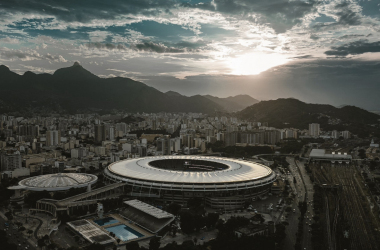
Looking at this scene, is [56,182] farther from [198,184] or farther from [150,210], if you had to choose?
[198,184]

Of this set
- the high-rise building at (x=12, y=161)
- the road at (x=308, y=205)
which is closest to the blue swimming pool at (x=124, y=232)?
the road at (x=308, y=205)

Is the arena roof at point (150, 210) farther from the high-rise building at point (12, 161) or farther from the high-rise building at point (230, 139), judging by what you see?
the high-rise building at point (230, 139)

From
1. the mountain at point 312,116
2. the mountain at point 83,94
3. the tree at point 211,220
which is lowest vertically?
the tree at point 211,220

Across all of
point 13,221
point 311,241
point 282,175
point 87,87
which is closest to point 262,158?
point 282,175

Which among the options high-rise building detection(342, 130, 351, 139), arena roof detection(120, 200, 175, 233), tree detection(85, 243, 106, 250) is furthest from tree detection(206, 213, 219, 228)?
high-rise building detection(342, 130, 351, 139)

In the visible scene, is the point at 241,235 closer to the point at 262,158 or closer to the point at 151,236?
the point at 151,236

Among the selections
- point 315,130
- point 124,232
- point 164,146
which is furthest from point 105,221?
point 315,130

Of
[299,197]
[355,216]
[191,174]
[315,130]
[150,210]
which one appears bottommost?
[355,216]

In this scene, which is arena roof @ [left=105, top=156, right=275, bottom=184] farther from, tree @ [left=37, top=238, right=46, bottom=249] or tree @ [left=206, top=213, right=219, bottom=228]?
tree @ [left=37, top=238, right=46, bottom=249]
